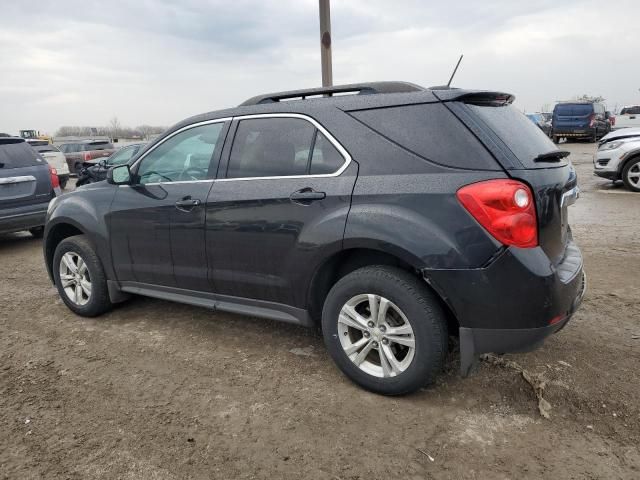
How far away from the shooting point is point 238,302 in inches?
133

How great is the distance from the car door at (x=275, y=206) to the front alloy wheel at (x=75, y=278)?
1.50 metres

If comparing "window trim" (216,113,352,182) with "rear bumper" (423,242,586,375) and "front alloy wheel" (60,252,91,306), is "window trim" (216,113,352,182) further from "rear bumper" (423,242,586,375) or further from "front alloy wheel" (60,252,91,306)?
"front alloy wheel" (60,252,91,306)

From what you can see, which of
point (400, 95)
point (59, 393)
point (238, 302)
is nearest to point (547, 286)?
point (400, 95)

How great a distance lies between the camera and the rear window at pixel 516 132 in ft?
8.51

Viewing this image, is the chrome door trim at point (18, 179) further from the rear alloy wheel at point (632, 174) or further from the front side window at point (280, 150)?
the rear alloy wheel at point (632, 174)

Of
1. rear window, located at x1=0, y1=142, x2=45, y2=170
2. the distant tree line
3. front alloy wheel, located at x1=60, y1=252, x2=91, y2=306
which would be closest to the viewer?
front alloy wheel, located at x1=60, y1=252, x2=91, y2=306

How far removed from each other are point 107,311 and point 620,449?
388 centimetres

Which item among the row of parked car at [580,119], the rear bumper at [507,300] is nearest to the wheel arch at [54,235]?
the rear bumper at [507,300]

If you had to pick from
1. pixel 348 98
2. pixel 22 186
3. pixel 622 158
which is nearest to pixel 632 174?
pixel 622 158

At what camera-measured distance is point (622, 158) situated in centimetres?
1005

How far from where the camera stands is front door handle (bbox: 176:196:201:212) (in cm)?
341

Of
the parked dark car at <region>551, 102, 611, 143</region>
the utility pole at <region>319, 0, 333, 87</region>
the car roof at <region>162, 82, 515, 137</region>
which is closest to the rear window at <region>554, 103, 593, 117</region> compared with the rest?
the parked dark car at <region>551, 102, 611, 143</region>

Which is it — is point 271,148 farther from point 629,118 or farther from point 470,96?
point 629,118

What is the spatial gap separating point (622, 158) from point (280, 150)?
9507 mm
